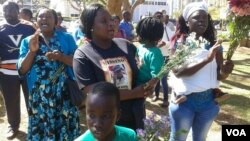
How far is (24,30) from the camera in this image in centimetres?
483

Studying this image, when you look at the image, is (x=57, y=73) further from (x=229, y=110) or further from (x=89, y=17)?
(x=229, y=110)

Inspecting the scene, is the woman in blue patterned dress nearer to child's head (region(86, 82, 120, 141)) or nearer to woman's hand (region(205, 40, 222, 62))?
woman's hand (region(205, 40, 222, 62))

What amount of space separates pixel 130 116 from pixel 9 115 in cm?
306

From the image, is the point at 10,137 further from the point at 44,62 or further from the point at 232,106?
the point at 232,106

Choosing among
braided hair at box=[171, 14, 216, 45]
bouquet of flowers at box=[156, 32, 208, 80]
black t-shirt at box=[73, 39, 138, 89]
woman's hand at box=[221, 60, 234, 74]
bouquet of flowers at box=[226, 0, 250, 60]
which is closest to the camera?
black t-shirt at box=[73, 39, 138, 89]

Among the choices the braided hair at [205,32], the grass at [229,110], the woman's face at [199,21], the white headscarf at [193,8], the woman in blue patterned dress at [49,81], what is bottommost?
the grass at [229,110]

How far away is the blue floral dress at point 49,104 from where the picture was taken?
349cm

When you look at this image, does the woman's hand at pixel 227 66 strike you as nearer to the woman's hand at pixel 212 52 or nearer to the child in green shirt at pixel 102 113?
the woman's hand at pixel 212 52

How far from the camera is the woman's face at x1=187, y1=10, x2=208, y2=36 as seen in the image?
293 centimetres

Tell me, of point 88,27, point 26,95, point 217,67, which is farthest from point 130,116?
point 26,95

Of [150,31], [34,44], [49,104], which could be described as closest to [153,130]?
[150,31]

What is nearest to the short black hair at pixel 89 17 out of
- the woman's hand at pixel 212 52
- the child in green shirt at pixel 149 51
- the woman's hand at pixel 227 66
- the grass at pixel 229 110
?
the child in green shirt at pixel 149 51

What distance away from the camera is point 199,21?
2945 millimetres

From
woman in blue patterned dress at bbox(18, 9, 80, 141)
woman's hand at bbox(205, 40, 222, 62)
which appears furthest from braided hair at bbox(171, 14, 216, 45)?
woman in blue patterned dress at bbox(18, 9, 80, 141)
